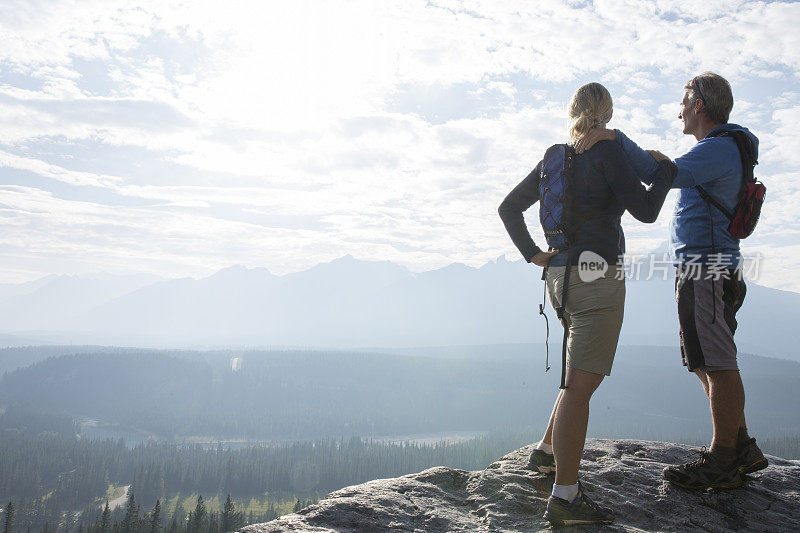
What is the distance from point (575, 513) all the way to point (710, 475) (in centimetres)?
179

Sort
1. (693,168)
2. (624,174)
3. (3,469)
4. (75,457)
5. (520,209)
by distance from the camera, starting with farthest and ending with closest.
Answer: (75,457) → (3,469) → (520,209) → (693,168) → (624,174)

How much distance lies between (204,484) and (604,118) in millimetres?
158519

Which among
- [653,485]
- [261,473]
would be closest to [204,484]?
[261,473]

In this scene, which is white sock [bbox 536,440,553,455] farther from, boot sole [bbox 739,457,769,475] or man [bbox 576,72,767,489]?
boot sole [bbox 739,457,769,475]

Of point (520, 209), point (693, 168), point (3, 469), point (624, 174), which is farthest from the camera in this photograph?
point (3, 469)

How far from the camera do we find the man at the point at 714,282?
15.3 feet

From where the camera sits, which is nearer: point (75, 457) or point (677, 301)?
point (677, 301)

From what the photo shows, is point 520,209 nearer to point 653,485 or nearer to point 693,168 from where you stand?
point 693,168

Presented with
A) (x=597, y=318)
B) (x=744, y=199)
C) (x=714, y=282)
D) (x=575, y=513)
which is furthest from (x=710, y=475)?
(x=744, y=199)

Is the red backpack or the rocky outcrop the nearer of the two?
the rocky outcrop

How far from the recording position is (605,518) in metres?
4.13

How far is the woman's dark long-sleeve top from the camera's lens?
4078 mm

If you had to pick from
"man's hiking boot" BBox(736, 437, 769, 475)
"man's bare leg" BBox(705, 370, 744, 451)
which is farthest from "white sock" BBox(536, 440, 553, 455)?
"man's hiking boot" BBox(736, 437, 769, 475)

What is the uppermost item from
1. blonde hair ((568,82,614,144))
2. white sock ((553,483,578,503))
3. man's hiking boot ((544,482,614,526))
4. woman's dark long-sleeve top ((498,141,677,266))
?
blonde hair ((568,82,614,144))
